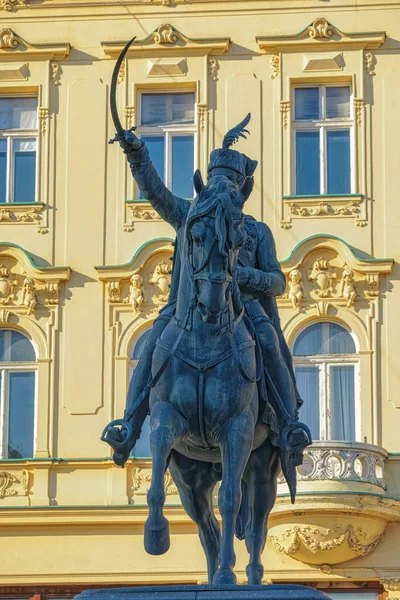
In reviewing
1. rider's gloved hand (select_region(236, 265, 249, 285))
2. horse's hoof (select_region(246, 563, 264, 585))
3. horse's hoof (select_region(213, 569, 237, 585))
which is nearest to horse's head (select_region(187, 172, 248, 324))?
rider's gloved hand (select_region(236, 265, 249, 285))

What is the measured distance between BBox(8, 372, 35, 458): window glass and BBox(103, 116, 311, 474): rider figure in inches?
617

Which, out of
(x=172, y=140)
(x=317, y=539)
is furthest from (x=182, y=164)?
(x=317, y=539)

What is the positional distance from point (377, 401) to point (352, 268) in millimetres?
2027

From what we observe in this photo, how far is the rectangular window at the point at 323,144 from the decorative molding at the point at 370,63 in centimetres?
53

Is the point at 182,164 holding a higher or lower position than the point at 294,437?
higher

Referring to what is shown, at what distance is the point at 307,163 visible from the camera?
29438 mm

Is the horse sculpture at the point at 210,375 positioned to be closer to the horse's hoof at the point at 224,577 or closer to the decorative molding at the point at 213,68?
the horse's hoof at the point at 224,577

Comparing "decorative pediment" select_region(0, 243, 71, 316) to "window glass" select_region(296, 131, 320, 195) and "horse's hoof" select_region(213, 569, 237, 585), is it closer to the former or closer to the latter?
"window glass" select_region(296, 131, 320, 195)

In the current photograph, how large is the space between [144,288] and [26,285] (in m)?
1.82

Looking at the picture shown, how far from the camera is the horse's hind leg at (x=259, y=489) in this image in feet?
43.5

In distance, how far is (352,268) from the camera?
28766 millimetres

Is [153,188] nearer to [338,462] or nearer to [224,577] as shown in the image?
[224,577]

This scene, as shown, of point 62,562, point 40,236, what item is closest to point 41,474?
point 62,562

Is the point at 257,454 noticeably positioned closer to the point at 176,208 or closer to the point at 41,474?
the point at 176,208
